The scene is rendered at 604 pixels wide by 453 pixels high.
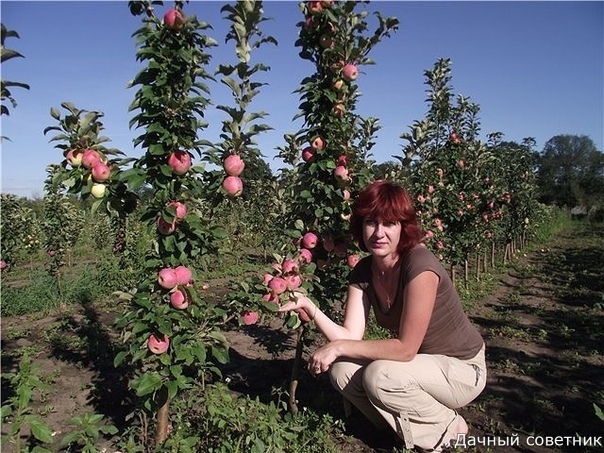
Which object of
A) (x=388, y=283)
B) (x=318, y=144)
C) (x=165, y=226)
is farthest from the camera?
(x=318, y=144)

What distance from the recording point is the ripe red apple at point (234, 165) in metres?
2.14

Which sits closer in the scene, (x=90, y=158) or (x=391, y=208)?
(x=90, y=158)

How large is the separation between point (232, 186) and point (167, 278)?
0.53 meters

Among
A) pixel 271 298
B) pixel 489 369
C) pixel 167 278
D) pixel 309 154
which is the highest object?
pixel 309 154

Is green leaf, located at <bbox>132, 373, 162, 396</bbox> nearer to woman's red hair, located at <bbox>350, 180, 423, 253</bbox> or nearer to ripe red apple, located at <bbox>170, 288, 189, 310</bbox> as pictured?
ripe red apple, located at <bbox>170, 288, 189, 310</bbox>

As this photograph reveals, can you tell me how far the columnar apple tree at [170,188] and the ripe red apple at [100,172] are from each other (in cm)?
9

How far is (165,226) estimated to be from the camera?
6.81 ft

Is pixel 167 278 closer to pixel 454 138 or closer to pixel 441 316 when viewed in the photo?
pixel 441 316

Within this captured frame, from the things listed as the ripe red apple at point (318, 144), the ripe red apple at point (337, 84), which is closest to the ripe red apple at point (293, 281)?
the ripe red apple at point (318, 144)

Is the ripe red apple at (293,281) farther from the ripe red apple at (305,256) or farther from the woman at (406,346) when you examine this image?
the ripe red apple at (305,256)

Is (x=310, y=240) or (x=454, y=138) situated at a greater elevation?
(x=454, y=138)

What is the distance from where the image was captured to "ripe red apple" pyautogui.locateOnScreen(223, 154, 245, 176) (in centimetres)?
214

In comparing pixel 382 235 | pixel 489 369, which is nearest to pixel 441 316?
pixel 382 235

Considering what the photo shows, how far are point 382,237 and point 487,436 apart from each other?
1640 mm
